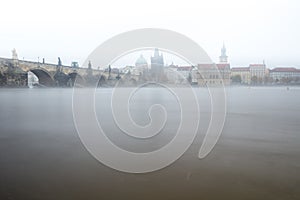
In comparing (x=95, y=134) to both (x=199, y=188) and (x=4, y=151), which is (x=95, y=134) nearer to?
(x=4, y=151)

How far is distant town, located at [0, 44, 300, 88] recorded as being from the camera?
23844 millimetres

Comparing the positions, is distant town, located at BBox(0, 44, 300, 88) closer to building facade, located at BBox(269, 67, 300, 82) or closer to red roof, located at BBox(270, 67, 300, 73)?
building facade, located at BBox(269, 67, 300, 82)

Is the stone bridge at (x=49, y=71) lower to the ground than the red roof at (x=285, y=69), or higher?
lower

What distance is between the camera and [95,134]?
25.6ft

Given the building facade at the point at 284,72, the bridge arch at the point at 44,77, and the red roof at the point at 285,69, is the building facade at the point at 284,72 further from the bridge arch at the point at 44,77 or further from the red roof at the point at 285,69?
the bridge arch at the point at 44,77

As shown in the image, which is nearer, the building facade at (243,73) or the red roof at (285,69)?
the building facade at (243,73)

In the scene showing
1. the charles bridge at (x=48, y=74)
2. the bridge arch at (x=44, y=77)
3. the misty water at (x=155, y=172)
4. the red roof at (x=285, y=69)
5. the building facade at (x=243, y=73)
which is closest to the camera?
the misty water at (x=155, y=172)

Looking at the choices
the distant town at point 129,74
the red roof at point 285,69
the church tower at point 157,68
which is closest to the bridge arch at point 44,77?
the distant town at point 129,74

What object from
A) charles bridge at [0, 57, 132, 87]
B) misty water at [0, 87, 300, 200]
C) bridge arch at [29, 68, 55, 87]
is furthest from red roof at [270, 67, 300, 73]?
misty water at [0, 87, 300, 200]

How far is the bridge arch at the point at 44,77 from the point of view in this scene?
166ft

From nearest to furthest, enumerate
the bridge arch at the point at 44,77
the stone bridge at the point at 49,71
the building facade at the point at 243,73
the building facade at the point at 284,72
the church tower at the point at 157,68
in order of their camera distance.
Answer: the church tower at the point at 157,68 < the stone bridge at the point at 49,71 < the bridge arch at the point at 44,77 < the building facade at the point at 243,73 < the building facade at the point at 284,72

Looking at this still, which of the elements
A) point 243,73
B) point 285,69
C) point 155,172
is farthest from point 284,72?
point 155,172

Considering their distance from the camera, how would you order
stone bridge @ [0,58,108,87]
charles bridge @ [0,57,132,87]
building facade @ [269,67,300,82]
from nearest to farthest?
charles bridge @ [0,57,132,87] → stone bridge @ [0,58,108,87] → building facade @ [269,67,300,82]

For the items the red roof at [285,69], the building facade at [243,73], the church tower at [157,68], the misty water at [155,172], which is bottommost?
the misty water at [155,172]
